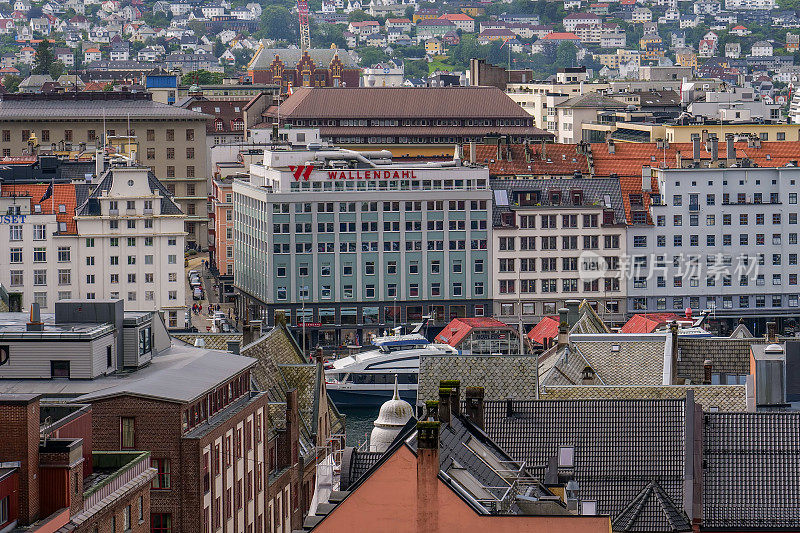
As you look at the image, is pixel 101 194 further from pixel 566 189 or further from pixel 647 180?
pixel 647 180

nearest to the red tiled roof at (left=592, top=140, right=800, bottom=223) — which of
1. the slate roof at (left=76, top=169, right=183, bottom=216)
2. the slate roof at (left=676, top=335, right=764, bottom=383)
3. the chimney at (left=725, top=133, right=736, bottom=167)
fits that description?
the chimney at (left=725, top=133, right=736, bottom=167)

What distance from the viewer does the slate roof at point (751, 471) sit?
178ft

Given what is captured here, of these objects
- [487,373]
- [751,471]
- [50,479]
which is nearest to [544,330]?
[487,373]

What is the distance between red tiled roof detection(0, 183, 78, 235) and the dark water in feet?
68.5

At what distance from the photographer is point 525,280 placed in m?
157

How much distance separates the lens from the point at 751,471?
5541 cm

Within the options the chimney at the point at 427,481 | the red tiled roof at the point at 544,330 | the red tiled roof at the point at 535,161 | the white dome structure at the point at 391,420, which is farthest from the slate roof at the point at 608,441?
the red tiled roof at the point at 535,161

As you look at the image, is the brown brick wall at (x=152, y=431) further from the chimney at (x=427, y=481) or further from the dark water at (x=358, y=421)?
the dark water at (x=358, y=421)

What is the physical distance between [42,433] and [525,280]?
364 feet

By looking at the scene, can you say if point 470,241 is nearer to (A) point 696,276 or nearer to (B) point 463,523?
(A) point 696,276

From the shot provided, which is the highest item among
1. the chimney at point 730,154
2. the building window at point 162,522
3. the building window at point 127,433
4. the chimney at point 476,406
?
the chimney at point 730,154

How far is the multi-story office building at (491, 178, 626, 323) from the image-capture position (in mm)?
155750

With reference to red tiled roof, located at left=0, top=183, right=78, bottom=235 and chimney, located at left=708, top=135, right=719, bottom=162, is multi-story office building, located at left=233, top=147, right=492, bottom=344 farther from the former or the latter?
chimney, located at left=708, top=135, right=719, bottom=162

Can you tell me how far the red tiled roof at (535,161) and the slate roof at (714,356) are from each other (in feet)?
267
